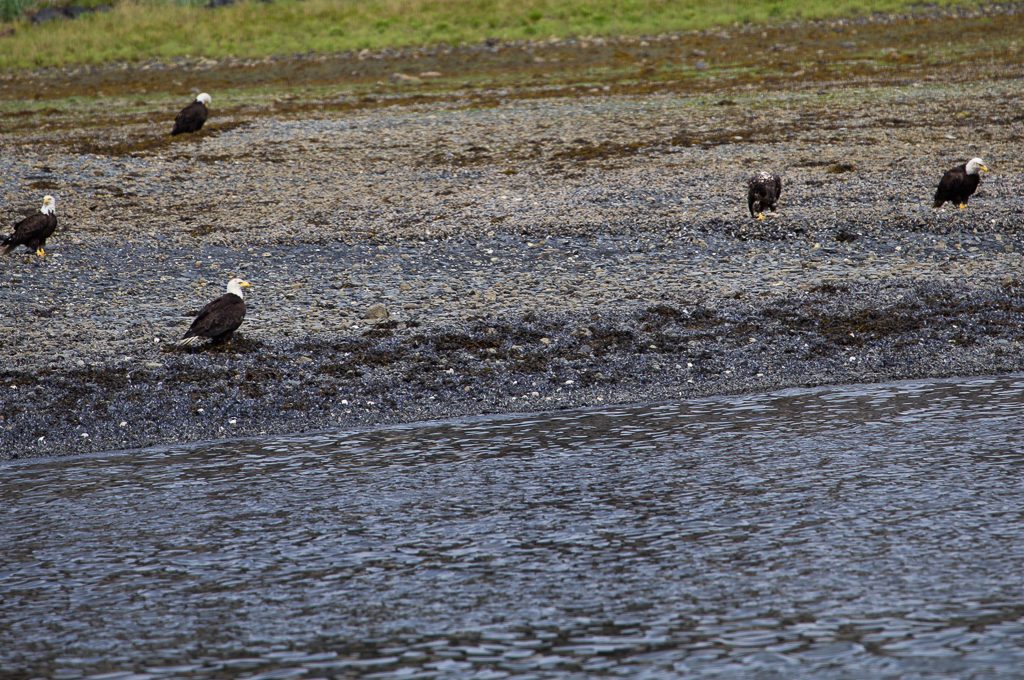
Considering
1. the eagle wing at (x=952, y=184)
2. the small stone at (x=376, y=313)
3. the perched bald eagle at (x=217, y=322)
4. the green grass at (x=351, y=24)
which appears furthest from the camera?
the green grass at (x=351, y=24)

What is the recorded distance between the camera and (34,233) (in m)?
17.8

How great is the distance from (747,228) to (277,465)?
Answer: 9.15 meters

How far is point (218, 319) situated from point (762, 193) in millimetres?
8250

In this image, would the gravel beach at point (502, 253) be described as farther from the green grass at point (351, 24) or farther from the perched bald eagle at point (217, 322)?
the green grass at point (351, 24)

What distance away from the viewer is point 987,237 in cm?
1725

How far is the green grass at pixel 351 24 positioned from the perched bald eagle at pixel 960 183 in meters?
26.4

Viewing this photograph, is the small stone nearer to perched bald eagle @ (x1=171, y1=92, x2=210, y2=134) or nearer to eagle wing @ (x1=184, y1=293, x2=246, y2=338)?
eagle wing @ (x1=184, y1=293, x2=246, y2=338)

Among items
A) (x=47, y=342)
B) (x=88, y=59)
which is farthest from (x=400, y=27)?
(x=47, y=342)

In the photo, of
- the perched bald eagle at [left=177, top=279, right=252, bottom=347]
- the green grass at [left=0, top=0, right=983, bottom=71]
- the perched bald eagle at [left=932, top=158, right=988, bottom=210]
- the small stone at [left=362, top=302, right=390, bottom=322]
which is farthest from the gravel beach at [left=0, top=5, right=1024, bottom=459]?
the green grass at [left=0, top=0, right=983, bottom=71]

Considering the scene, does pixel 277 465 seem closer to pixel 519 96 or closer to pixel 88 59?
pixel 519 96

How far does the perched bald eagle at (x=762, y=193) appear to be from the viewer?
59.8ft

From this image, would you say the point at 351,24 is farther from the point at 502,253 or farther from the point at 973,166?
the point at 973,166

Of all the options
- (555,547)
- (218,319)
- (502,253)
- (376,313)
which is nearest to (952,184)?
(502,253)

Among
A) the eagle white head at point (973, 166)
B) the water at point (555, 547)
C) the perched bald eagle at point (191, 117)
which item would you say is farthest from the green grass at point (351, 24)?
the water at point (555, 547)
